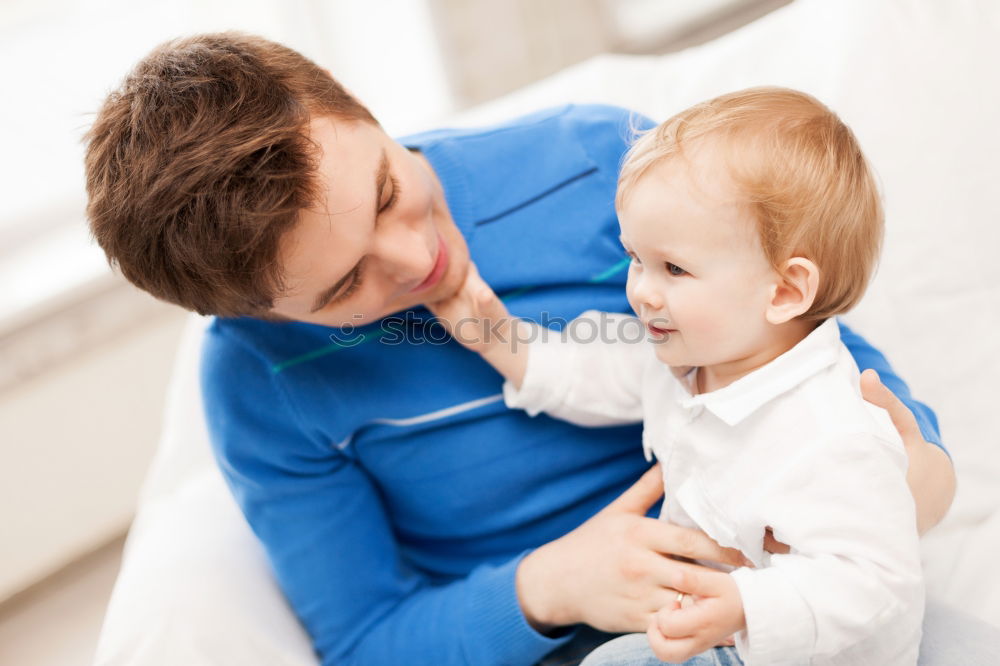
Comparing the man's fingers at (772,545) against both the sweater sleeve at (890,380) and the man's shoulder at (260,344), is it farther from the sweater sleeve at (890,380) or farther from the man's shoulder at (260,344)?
the man's shoulder at (260,344)

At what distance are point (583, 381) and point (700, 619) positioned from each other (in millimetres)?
355

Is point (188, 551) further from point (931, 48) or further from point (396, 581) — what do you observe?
point (931, 48)

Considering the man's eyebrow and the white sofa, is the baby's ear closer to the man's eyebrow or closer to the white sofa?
the man's eyebrow

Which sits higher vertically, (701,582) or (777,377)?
(777,377)

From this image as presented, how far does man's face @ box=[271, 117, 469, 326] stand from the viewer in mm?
841

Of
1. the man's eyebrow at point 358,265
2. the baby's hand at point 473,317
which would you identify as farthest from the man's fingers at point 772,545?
the man's eyebrow at point 358,265

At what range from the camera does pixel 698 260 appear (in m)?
0.82

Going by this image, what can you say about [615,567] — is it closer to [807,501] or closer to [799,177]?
[807,501]

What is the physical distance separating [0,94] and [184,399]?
1039 mm

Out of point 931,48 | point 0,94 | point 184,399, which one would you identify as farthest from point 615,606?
point 0,94

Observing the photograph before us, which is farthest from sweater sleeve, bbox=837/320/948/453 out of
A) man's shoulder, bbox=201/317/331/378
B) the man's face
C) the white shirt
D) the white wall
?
the white wall

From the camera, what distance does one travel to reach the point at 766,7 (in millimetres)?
2596

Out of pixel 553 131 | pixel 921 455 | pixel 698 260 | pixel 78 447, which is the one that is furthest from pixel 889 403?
pixel 78 447

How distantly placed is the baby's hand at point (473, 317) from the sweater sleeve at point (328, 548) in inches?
8.5
